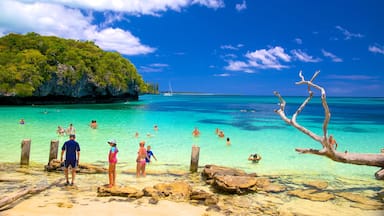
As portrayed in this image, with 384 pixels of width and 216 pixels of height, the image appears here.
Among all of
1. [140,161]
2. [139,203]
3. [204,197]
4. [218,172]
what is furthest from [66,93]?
[204,197]

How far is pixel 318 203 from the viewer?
10250 mm

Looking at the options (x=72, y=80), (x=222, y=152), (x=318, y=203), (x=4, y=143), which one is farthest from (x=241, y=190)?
(x=72, y=80)

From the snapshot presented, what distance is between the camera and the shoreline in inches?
334

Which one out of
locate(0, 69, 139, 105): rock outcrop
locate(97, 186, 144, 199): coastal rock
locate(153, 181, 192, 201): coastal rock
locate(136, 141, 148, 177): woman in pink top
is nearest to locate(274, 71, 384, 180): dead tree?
locate(153, 181, 192, 201): coastal rock

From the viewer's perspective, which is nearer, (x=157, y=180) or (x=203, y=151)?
(x=157, y=180)

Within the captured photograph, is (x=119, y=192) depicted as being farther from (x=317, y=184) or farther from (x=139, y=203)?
(x=317, y=184)

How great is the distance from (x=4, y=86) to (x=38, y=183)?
55707mm

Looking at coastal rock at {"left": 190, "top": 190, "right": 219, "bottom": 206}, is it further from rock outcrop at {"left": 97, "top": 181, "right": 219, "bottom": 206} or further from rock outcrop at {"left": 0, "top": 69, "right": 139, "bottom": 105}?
rock outcrop at {"left": 0, "top": 69, "right": 139, "bottom": 105}

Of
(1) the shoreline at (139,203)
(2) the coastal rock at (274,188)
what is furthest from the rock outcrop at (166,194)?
(2) the coastal rock at (274,188)

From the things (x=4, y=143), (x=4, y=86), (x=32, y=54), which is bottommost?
(x=4, y=143)

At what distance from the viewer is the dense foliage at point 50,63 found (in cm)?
6094

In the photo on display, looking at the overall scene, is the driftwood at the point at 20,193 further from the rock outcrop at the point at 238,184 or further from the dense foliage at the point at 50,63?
the dense foliage at the point at 50,63

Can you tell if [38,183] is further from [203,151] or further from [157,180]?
[203,151]

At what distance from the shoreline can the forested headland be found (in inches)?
2164
